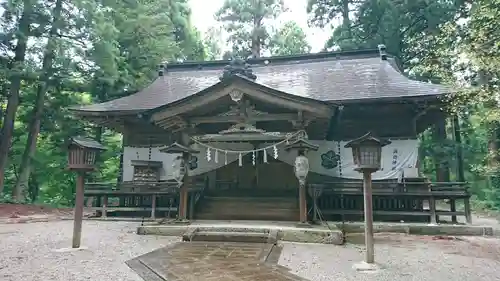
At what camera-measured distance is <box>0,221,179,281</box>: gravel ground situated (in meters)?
4.77

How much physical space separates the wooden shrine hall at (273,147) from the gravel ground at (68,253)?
167cm

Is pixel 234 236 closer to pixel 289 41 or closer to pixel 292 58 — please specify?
pixel 292 58

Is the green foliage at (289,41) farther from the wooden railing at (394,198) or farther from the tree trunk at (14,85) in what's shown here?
the wooden railing at (394,198)

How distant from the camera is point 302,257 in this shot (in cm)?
599

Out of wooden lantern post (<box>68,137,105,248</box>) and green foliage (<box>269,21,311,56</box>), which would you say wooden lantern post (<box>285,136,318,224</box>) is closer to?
wooden lantern post (<box>68,137,105,248</box>)

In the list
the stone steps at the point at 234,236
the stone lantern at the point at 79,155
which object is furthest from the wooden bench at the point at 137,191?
the stone lantern at the point at 79,155

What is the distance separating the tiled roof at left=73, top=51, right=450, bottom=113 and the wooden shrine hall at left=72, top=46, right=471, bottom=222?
0.07 m

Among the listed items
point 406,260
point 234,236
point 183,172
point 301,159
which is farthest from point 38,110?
point 406,260

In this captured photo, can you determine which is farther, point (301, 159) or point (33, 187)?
point (33, 187)

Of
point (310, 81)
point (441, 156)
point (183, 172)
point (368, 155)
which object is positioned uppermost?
point (310, 81)

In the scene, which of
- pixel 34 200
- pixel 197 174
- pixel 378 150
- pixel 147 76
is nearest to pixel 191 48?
pixel 147 76

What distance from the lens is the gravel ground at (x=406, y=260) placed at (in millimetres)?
4863

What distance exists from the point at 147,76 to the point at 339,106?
38.9ft

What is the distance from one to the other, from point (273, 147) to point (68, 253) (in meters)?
5.25
